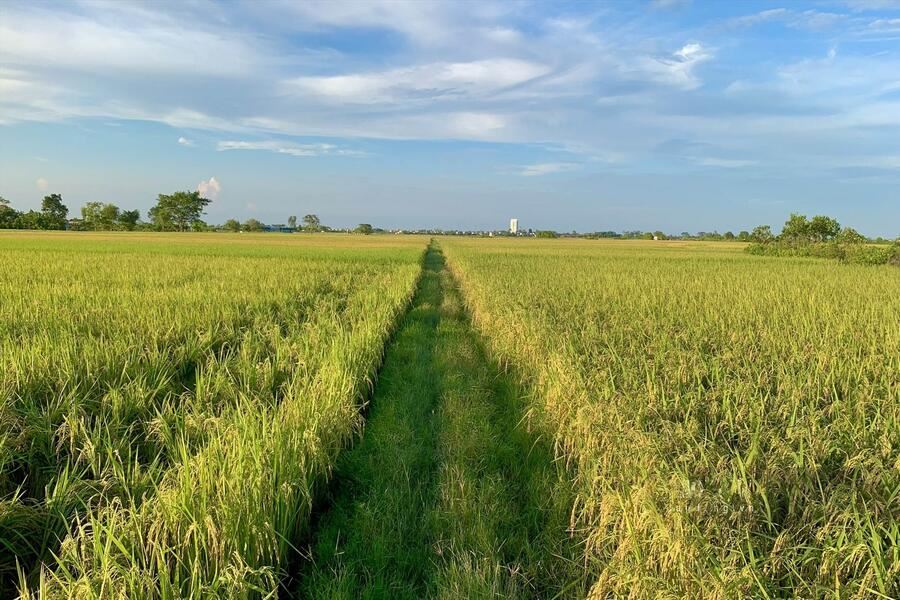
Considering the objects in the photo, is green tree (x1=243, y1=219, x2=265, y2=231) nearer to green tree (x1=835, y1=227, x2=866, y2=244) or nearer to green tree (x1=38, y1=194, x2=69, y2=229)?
green tree (x1=38, y1=194, x2=69, y2=229)

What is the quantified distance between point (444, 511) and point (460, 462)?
0.71 m

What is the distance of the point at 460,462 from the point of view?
4.03 meters

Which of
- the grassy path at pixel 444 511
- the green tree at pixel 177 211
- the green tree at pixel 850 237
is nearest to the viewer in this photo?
the grassy path at pixel 444 511

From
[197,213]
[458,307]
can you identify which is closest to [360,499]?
[458,307]

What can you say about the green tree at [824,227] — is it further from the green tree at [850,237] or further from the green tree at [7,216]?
the green tree at [7,216]

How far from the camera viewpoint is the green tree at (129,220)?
Answer: 104m

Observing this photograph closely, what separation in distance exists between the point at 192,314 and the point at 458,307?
23.4ft

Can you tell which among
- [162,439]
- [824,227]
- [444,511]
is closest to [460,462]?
[444,511]

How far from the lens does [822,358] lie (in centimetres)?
430

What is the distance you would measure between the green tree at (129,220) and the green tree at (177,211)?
12.8ft

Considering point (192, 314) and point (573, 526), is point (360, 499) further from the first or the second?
point (192, 314)

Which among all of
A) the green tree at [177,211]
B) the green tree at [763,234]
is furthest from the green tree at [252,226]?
the green tree at [763,234]

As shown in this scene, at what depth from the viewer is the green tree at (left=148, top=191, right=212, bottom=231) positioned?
11056 centimetres

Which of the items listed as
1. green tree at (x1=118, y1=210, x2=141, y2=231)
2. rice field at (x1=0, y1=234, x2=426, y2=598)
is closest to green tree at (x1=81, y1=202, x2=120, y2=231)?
green tree at (x1=118, y1=210, x2=141, y2=231)
